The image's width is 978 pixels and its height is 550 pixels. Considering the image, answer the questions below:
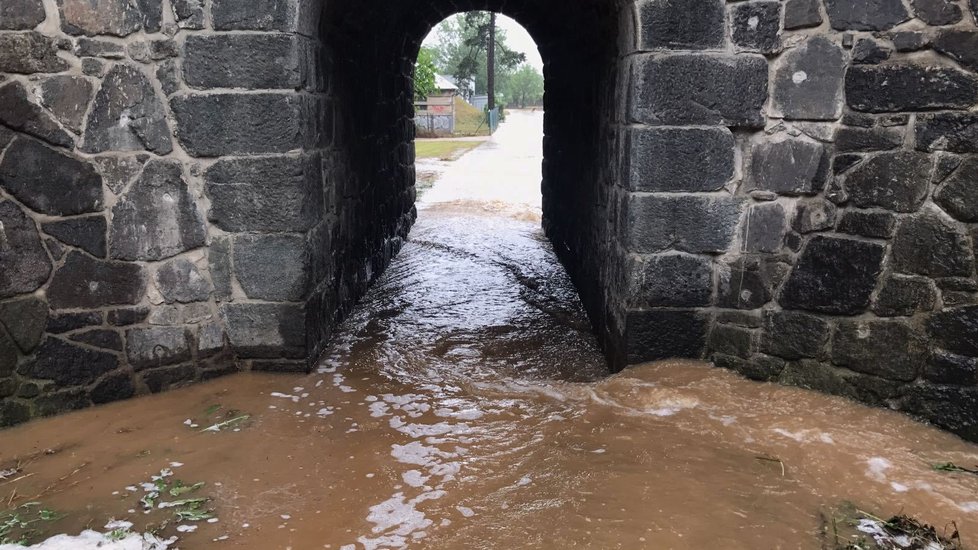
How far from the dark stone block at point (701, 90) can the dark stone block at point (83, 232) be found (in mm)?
2952

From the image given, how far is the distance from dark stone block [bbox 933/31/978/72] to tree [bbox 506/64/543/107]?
68.2 m

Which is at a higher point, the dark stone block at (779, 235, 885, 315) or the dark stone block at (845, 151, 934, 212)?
the dark stone block at (845, 151, 934, 212)

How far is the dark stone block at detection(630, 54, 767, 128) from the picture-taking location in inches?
147

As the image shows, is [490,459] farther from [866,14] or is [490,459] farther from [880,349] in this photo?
[866,14]

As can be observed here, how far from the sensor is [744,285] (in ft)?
12.9

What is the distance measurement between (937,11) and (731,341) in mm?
1931

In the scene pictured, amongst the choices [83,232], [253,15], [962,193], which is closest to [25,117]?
[83,232]

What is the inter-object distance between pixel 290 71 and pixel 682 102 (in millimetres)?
2136

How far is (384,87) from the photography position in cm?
716

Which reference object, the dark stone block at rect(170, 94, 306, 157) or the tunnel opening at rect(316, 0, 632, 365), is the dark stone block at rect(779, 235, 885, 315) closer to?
the tunnel opening at rect(316, 0, 632, 365)

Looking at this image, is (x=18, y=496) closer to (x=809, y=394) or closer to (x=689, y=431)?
(x=689, y=431)

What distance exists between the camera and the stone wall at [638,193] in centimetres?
349

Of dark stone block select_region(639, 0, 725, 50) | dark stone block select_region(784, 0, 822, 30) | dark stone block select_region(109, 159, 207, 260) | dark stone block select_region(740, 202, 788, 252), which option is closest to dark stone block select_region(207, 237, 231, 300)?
dark stone block select_region(109, 159, 207, 260)

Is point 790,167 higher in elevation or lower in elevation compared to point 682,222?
higher
